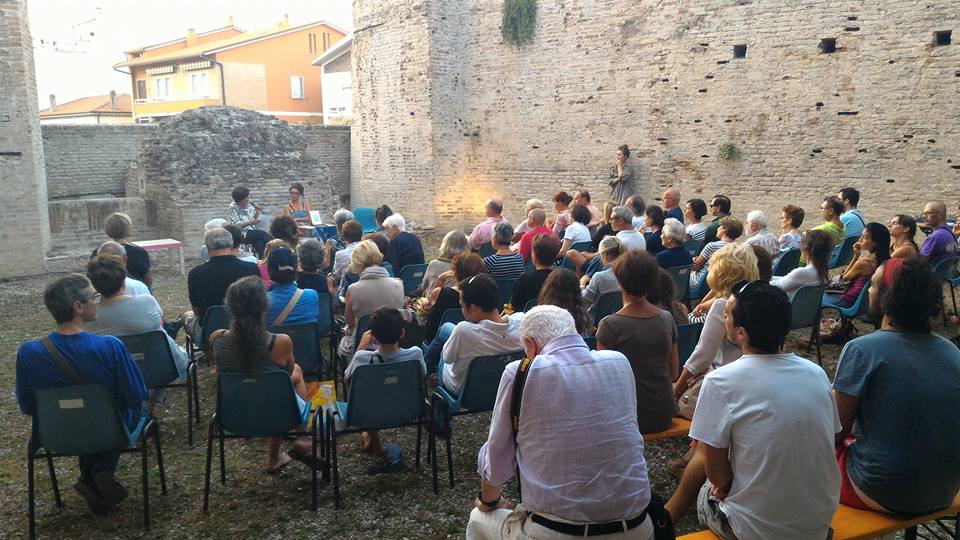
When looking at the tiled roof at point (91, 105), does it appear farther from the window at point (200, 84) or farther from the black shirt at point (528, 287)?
the black shirt at point (528, 287)

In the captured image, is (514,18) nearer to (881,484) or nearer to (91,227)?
(91,227)

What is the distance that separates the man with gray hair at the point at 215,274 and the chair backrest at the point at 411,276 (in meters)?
1.65

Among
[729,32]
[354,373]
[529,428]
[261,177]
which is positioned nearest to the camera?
[529,428]

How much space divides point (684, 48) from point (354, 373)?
11574 mm

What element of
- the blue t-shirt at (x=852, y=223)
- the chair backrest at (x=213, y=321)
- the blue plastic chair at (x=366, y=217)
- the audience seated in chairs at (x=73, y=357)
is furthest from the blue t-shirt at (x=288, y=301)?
the blue plastic chair at (x=366, y=217)

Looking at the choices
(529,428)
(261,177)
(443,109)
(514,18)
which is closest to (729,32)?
(514,18)

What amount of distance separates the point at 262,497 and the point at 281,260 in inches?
62.9

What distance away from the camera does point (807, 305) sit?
18.7ft

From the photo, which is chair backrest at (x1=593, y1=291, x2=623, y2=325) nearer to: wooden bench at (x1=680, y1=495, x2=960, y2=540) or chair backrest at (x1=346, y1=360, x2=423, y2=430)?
chair backrest at (x1=346, y1=360, x2=423, y2=430)

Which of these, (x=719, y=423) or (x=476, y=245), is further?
(x=476, y=245)

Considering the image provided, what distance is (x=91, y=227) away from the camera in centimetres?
1297

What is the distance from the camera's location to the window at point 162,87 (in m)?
35.8

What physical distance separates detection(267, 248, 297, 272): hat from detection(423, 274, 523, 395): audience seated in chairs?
143cm

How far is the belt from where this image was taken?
2.44 m
